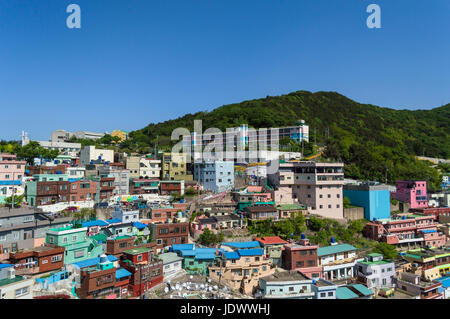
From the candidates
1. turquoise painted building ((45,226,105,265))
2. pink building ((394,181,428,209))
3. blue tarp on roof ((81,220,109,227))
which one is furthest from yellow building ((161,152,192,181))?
pink building ((394,181,428,209))

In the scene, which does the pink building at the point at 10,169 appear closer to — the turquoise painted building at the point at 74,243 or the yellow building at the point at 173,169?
the turquoise painted building at the point at 74,243

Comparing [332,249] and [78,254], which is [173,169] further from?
[332,249]

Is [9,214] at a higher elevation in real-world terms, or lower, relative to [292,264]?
higher

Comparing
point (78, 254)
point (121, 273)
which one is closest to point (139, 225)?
point (78, 254)

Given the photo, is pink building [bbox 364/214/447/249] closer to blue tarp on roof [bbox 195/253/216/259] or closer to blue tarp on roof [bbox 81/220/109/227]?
blue tarp on roof [bbox 195/253/216/259]

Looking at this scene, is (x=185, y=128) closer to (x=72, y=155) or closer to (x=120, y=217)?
(x=72, y=155)
